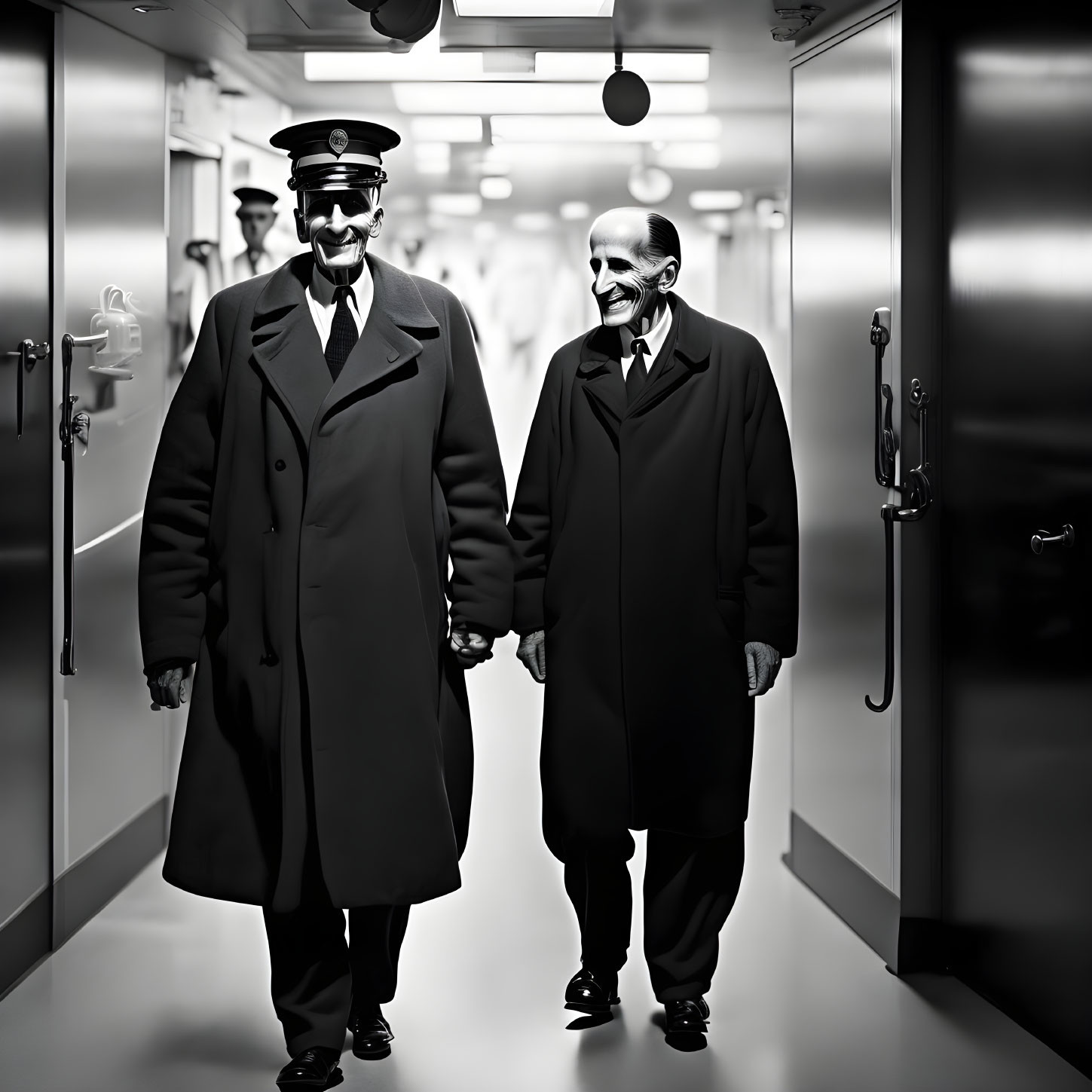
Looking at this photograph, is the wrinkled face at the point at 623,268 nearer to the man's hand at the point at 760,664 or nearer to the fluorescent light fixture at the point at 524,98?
the man's hand at the point at 760,664

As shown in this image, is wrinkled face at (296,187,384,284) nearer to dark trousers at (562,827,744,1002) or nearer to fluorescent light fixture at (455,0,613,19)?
fluorescent light fixture at (455,0,613,19)

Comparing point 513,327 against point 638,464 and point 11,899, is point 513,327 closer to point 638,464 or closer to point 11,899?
point 638,464

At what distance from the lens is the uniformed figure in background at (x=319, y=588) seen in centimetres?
255

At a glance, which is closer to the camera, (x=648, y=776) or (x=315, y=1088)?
(x=315, y=1088)

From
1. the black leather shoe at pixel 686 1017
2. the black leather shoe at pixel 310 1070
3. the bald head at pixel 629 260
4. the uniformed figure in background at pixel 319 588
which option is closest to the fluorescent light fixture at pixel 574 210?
the bald head at pixel 629 260

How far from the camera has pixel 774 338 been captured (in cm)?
427

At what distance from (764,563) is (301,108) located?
7.43ft

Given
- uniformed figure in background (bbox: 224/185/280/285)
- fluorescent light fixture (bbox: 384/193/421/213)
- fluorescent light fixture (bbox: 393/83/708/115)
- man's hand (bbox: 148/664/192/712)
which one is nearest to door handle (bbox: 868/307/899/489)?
fluorescent light fixture (bbox: 393/83/708/115)

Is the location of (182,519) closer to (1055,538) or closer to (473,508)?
(473,508)

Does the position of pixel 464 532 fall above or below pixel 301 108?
below

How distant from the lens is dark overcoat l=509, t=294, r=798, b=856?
2834mm

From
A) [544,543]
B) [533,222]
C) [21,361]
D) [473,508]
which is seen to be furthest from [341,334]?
[533,222]

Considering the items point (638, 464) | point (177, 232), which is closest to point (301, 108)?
point (177, 232)

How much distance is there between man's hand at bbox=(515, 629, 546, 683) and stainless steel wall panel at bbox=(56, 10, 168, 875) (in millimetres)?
1311
